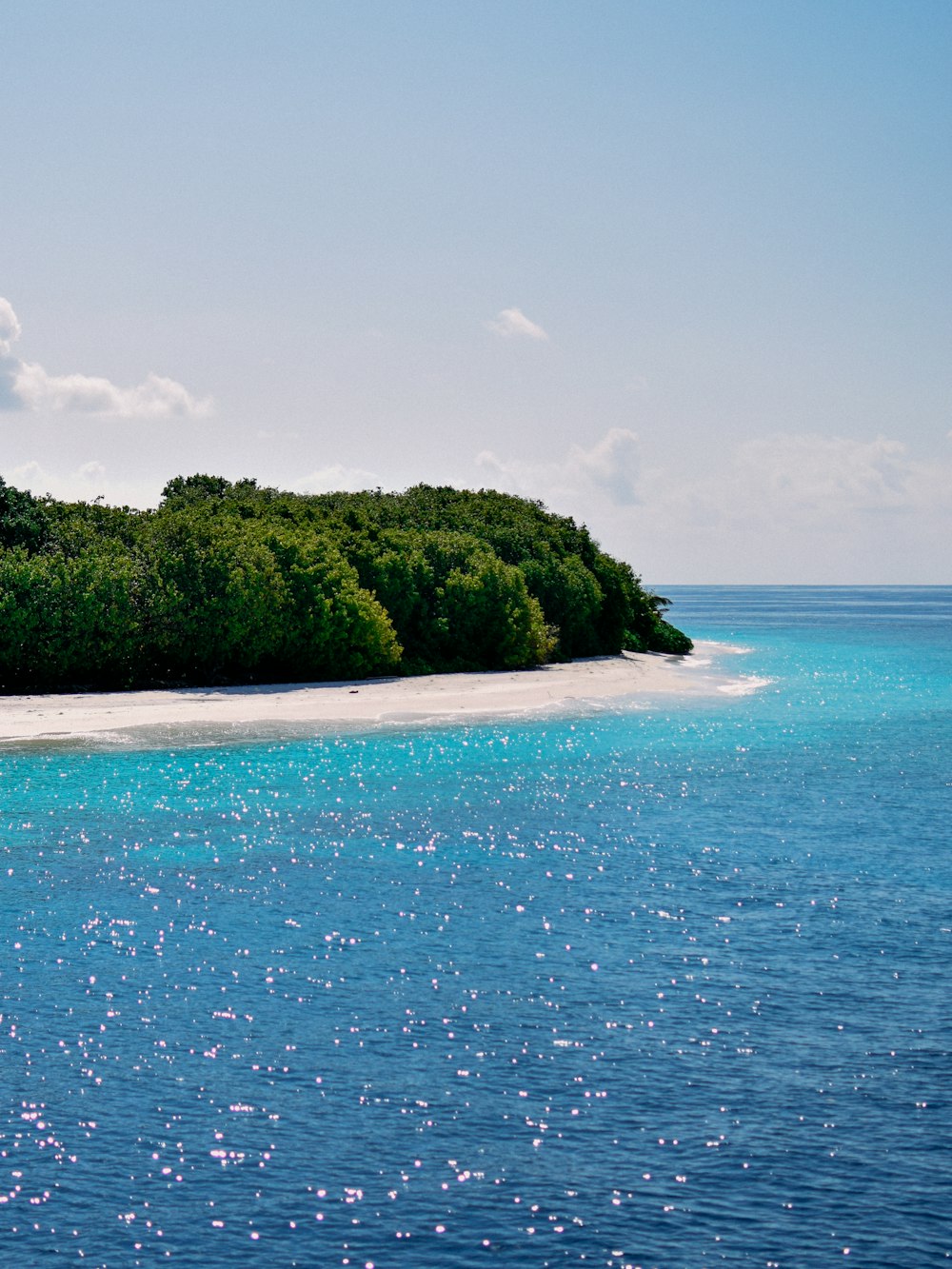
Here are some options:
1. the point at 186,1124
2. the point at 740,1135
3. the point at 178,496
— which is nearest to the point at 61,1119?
the point at 186,1124

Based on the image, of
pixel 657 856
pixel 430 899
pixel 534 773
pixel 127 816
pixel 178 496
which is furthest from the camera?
pixel 178 496

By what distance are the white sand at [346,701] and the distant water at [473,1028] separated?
415 inches

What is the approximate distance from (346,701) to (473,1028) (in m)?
32.0

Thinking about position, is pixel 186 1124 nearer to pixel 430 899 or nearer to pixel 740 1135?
pixel 740 1135

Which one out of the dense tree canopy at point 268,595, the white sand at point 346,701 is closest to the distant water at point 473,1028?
the white sand at point 346,701

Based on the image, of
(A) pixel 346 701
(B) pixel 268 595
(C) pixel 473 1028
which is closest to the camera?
(C) pixel 473 1028

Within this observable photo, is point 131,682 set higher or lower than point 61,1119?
higher

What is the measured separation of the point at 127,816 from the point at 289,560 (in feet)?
77.8

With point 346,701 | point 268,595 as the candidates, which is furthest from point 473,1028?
point 268,595

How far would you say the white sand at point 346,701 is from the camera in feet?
131

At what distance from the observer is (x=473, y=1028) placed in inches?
560

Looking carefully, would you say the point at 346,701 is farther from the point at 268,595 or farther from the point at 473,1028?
the point at 473,1028

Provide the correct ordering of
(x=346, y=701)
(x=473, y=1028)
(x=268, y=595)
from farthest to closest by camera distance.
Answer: (x=268, y=595), (x=346, y=701), (x=473, y=1028)

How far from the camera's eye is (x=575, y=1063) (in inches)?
520
